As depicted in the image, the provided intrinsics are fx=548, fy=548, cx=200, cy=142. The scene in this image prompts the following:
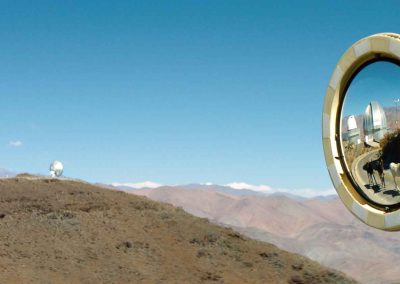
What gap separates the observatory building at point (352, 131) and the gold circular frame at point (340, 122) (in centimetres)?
11

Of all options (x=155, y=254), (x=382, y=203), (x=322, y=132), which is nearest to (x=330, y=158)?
(x=322, y=132)

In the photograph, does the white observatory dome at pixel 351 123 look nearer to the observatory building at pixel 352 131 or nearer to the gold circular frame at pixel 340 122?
the observatory building at pixel 352 131

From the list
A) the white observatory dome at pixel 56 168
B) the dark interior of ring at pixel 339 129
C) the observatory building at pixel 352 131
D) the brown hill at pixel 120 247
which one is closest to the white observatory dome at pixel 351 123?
the observatory building at pixel 352 131

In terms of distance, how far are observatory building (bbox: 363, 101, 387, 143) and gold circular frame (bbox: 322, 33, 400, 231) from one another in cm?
32

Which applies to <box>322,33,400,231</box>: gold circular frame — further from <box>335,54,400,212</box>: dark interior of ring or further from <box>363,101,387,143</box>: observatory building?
<box>363,101,387,143</box>: observatory building

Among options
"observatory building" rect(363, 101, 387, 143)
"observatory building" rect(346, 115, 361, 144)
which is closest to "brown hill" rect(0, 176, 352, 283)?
"observatory building" rect(346, 115, 361, 144)

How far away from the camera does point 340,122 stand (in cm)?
Result: 595

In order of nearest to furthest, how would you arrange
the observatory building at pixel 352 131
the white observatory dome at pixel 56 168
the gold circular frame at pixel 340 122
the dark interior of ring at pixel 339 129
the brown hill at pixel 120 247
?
the gold circular frame at pixel 340 122 < the dark interior of ring at pixel 339 129 < the observatory building at pixel 352 131 < the brown hill at pixel 120 247 < the white observatory dome at pixel 56 168

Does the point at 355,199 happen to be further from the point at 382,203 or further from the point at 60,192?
the point at 60,192

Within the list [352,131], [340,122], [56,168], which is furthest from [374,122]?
[56,168]

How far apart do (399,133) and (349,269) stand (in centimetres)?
15184

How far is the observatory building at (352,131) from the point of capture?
5785 mm

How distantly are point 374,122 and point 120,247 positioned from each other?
44855mm

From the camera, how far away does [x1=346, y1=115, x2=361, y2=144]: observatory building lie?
579cm
